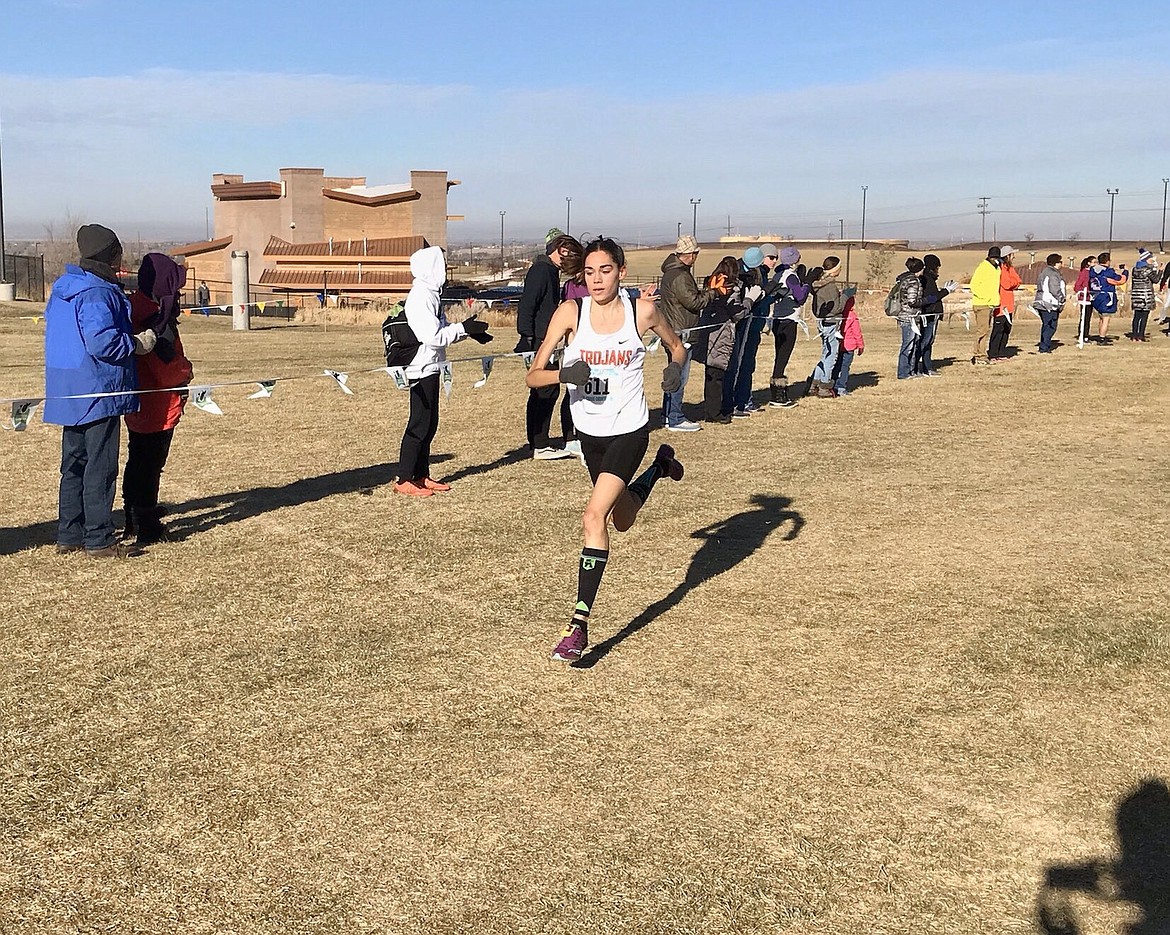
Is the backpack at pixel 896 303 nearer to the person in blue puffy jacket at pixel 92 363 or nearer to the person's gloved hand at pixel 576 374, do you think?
the person in blue puffy jacket at pixel 92 363

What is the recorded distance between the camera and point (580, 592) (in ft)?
18.4

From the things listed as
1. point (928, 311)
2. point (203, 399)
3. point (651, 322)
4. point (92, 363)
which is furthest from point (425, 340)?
point (928, 311)

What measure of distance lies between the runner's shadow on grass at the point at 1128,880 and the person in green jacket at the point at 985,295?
13959 mm

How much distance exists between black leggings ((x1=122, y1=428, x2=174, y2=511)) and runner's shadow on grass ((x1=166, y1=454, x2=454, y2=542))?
1.28 ft

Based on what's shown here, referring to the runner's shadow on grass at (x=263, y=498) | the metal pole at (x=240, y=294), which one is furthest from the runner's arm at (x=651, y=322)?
the metal pole at (x=240, y=294)

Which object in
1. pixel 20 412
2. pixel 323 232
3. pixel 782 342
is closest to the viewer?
pixel 20 412

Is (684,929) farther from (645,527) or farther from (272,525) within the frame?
(272,525)

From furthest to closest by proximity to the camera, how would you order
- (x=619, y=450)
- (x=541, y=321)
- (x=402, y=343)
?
(x=541, y=321) → (x=402, y=343) → (x=619, y=450)

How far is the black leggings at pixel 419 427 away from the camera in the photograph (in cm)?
896

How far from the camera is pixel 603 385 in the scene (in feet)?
19.0

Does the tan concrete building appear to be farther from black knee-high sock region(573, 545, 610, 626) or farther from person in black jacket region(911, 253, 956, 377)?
black knee-high sock region(573, 545, 610, 626)

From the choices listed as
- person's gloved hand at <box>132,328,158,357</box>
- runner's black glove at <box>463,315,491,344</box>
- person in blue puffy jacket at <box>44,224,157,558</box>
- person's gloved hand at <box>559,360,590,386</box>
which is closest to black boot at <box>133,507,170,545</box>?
person in blue puffy jacket at <box>44,224,157,558</box>

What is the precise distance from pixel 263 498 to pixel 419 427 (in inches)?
56.9

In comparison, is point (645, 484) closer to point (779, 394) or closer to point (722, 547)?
point (722, 547)
